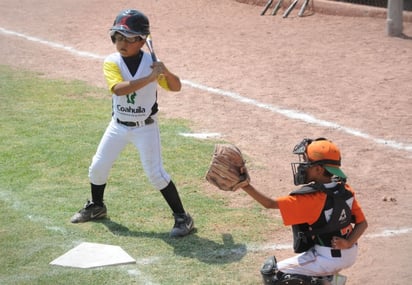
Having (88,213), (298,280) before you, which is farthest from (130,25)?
(298,280)

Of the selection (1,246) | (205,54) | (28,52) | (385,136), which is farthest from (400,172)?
(28,52)

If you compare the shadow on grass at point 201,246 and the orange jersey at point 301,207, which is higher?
the orange jersey at point 301,207

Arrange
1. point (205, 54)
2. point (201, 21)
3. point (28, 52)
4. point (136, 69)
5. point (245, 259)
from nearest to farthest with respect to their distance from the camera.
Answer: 1. point (245, 259)
2. point (136, 69)
3. point (205, 54)
4. point (28, 52)
5. point (201, 21)

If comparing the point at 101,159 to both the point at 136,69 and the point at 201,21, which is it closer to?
the point at 136,69

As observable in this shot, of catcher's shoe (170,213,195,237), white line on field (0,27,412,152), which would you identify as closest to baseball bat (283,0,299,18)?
white line on field (0,27,412,152)

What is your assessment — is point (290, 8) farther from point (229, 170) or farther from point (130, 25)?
point (229, 170)

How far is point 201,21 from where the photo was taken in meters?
16.3

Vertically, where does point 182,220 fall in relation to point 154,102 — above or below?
below

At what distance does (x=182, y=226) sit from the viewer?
6387 millimetres

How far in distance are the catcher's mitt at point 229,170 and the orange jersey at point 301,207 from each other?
0.88 ft

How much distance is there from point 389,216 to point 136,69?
246 cm

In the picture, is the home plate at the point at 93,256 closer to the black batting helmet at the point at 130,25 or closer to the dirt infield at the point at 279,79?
the dirt infield at the point at 279,79

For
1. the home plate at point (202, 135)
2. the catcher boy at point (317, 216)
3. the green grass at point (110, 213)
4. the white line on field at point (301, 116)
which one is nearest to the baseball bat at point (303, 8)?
the white line on field at point (301, 116)

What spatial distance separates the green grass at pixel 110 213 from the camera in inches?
224
